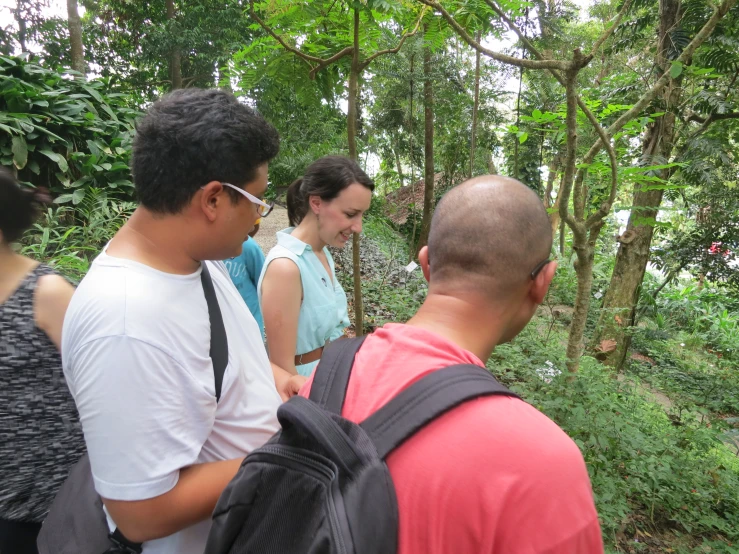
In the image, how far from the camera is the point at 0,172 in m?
1.50

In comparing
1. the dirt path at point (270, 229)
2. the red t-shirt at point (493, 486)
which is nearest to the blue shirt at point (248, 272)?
the red t-shirt at point (493, 486)

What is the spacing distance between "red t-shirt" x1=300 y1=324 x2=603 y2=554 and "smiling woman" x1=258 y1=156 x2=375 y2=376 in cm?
131

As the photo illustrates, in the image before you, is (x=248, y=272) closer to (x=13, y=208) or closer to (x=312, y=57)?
(x=13, y=208)

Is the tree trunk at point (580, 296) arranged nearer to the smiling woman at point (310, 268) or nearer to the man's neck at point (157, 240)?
the smiling woman at point (310, 268)

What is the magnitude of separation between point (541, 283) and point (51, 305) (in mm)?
1413

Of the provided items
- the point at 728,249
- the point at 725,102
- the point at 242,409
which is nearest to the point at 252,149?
the point at 242,409

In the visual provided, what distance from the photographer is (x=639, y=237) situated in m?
5.99

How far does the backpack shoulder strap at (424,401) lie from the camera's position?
2.48ft

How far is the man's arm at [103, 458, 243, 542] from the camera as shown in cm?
96

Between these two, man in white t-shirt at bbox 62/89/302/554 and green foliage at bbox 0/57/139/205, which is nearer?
man in white t-shirt at bbox 62/89/302/554

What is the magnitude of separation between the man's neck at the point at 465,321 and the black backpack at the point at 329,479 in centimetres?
18

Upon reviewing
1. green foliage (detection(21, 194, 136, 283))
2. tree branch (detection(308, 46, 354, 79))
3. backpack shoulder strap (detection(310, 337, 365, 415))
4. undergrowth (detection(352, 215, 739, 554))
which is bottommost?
undergrowth (detection(352, 215, 739, 554))

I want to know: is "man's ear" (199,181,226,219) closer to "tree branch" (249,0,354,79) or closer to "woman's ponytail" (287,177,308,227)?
"woman's ponytail" (287,177,308,227)

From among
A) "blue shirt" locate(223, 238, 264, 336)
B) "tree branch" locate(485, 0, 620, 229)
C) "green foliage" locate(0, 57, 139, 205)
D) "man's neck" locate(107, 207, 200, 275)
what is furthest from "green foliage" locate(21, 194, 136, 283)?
"tree branch" locate(485, 0, 620, 229)
